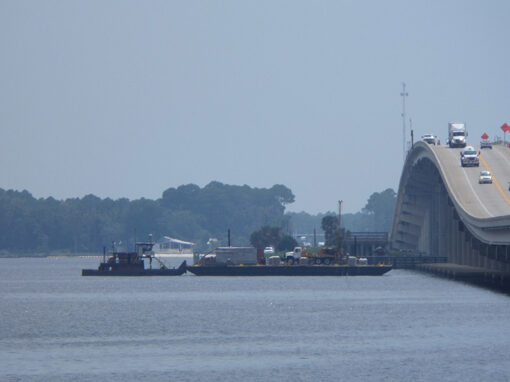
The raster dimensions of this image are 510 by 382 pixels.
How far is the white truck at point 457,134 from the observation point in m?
172

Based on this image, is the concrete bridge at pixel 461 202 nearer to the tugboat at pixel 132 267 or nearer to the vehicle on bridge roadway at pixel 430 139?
the vehicle on bridge roadway at pixel 430 139

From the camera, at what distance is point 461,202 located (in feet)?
454

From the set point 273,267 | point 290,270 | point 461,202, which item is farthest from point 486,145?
point 461,202

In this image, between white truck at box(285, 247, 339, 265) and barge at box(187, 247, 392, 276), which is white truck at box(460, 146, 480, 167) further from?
white truck at box(285, 247, 339, 265)

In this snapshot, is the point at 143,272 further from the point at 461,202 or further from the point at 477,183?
the point at 461,202

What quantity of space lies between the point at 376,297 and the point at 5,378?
64569 mm

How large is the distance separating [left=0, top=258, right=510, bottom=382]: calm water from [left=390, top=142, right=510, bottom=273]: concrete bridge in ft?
22.7

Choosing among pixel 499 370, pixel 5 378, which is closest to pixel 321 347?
pixel 499 370

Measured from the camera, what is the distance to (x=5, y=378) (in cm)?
6138

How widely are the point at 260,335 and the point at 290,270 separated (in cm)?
9127

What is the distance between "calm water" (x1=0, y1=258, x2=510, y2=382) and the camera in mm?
62719

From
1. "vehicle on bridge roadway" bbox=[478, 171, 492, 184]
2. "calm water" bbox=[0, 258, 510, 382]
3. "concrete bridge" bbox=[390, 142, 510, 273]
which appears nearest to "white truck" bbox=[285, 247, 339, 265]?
"concrete bridge" bbox=[390, 142, 510, 273]

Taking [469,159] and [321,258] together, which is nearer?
[469,159]

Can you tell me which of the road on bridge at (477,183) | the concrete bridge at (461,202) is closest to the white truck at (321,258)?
the concrete bridge at (461,202)
